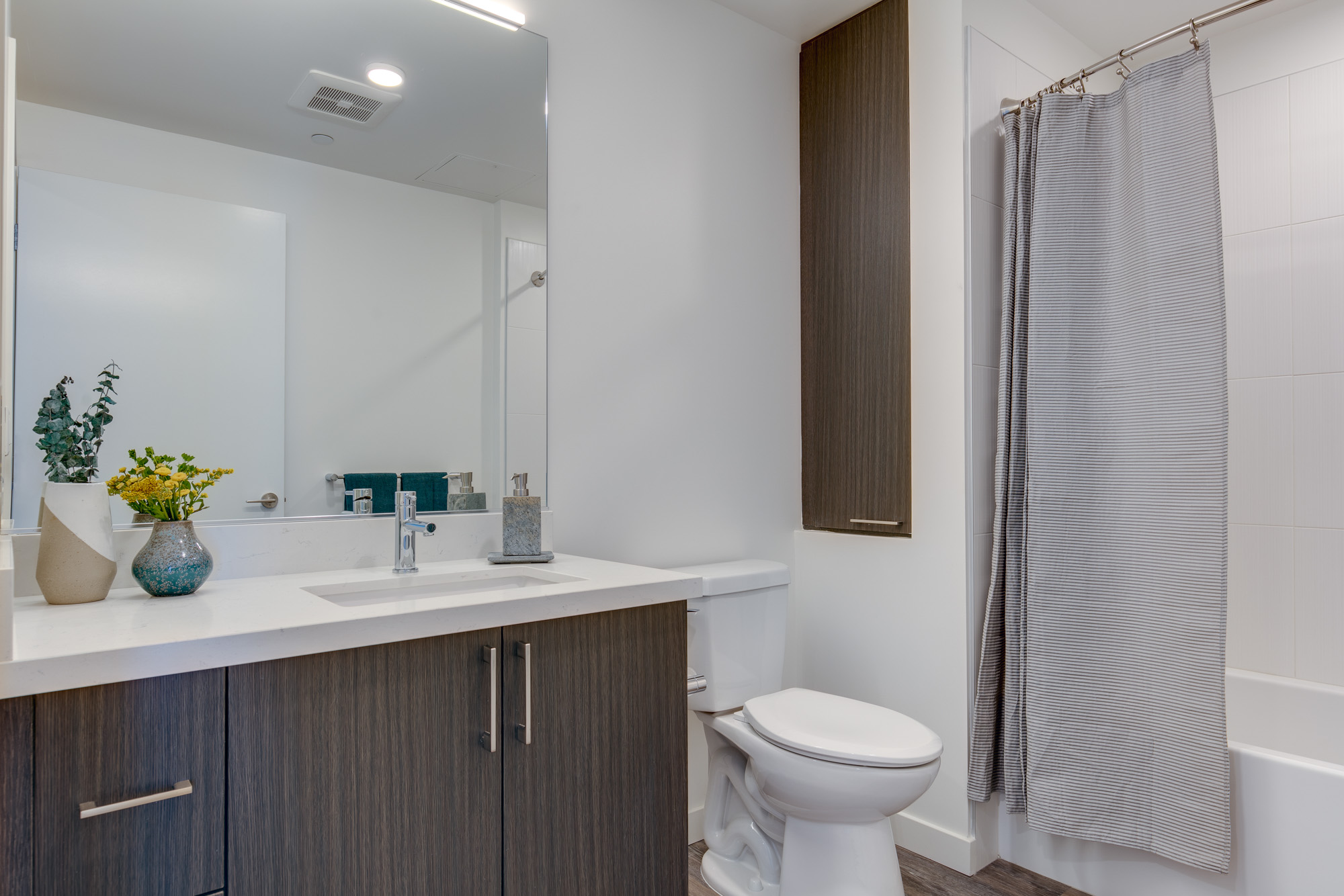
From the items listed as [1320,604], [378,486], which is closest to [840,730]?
[378,486]

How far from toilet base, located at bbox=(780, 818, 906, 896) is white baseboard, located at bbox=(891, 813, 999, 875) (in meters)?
0.44

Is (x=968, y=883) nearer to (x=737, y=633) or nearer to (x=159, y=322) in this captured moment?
(x=737, y=633)

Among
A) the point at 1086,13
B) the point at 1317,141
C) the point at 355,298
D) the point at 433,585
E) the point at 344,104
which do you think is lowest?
the point at 433,585

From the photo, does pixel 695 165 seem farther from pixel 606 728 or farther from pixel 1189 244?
pixel 606 728

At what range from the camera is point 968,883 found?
1.91m

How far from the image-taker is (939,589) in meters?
2.03

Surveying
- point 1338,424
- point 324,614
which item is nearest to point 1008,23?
point 1338,424

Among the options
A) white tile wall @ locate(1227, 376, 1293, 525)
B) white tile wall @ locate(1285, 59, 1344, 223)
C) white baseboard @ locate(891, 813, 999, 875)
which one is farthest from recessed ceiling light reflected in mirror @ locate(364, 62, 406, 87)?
white tile wall @ locate(1285, 59, 1344, 223)

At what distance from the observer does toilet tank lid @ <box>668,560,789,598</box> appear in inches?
74.0

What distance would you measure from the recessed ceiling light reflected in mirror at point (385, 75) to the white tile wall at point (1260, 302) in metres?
2.23

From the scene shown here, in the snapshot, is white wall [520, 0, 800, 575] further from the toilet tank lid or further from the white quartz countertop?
the white quartz countertop

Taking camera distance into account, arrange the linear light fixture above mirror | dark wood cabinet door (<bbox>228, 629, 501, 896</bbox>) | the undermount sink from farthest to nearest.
Answer: the linear light fixture above mirror
the undermount sink
dark wood cabinet door (<bbox>228, 629, 501, 896</bbox>)

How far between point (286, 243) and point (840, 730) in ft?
4.97

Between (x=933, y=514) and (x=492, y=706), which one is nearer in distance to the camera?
(x=492, y=706)
